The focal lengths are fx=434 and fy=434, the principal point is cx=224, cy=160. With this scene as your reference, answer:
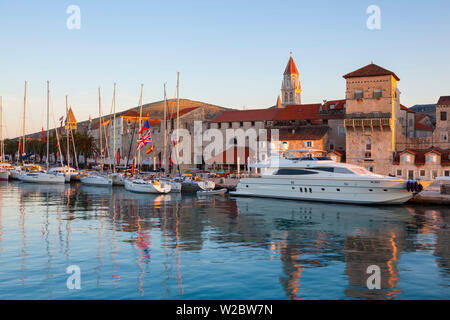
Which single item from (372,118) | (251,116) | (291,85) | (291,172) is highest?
(291,85)

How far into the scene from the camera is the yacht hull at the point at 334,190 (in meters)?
35.2

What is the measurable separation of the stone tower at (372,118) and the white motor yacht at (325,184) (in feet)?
61.7

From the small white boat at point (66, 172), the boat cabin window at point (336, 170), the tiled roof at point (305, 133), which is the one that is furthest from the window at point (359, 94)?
the small white boat at point (66, 172)

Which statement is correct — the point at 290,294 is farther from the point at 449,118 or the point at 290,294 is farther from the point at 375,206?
the point at 449,118

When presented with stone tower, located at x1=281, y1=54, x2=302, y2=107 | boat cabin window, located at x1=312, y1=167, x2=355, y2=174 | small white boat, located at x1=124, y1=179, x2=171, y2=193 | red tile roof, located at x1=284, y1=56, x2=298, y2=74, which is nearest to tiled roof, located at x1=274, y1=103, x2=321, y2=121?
small white boat, located at x1=124, y1=179, x2=171, y2=193

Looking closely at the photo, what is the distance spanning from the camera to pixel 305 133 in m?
66.6

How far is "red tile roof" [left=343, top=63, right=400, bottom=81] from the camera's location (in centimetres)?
5525

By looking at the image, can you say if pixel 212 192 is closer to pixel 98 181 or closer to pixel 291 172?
pixel 291 172

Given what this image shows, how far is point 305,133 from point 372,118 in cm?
1303

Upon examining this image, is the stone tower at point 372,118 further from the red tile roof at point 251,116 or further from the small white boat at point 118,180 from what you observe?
the small white boat at point 118,180

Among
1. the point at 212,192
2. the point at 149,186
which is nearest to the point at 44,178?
the point at 149,186

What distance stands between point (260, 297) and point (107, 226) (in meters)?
15.1
